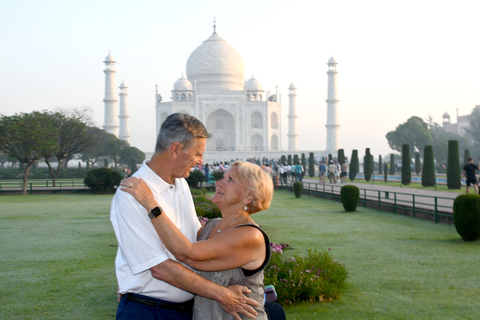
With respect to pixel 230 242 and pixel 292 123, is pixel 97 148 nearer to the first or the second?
pixel 292 123

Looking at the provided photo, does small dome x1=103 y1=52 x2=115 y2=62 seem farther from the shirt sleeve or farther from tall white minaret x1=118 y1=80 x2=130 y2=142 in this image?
the shirt sleeve

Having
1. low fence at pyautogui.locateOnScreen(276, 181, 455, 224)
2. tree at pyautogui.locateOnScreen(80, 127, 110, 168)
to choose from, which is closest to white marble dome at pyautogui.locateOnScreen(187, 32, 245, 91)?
tree at pyautogui.locateOnScreen(80, 127, 110, 168)

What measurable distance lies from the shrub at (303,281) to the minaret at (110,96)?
43.9 meters

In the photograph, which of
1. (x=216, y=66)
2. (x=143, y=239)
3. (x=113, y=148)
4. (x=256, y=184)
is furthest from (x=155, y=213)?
(x=216, y=66)

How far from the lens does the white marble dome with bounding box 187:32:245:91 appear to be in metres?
50.6

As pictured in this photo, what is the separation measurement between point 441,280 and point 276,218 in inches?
242

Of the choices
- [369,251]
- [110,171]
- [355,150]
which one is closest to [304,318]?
[369,251]

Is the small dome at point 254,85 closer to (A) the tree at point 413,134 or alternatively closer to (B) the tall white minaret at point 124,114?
(B) the tall white minaret at point 124,114

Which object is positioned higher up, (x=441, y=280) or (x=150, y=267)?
(x=150, y=267)

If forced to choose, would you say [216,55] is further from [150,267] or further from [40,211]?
[150,267]

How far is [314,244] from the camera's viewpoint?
770cm

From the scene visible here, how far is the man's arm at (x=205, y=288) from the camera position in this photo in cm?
202

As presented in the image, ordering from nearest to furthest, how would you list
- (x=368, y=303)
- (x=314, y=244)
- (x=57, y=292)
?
(x=368, y=303)
(x=57, y=292)
(x=314, y=244)

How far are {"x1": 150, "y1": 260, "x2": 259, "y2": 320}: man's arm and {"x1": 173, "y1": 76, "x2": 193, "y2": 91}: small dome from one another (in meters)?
48.3
